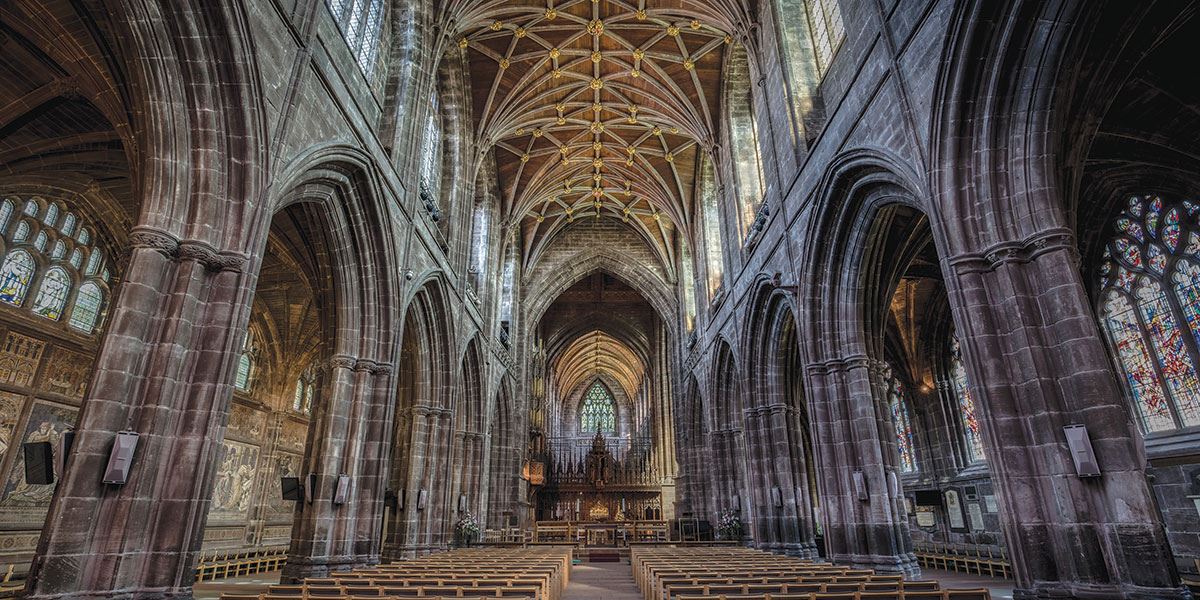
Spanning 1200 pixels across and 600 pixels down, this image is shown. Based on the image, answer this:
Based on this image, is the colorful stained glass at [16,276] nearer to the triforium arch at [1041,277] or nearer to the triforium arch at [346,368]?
the triforium arch at [346,368]

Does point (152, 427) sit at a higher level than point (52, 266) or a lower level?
lower

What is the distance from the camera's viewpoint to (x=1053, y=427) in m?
6.29

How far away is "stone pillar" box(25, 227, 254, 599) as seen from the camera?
5.75 meters

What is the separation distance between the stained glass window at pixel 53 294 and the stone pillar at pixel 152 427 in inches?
375

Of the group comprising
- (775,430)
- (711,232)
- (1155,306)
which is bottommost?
(775,430)

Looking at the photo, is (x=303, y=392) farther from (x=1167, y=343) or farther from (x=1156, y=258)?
(x=1156, y=258)

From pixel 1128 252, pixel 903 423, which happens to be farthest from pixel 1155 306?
pixel 903 423

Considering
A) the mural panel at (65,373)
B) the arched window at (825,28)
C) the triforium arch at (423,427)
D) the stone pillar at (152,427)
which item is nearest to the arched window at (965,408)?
the arched window at (825,28)

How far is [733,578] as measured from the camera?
6.57 m

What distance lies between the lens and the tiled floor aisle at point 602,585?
1054cm

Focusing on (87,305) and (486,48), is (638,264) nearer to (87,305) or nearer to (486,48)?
(486,48)

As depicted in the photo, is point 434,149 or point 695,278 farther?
point 695,278

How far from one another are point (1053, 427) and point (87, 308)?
19.2 meters

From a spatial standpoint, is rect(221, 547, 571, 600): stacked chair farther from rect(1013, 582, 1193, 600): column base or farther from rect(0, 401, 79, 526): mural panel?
rect(0, 401, 79, 526): mural panel
